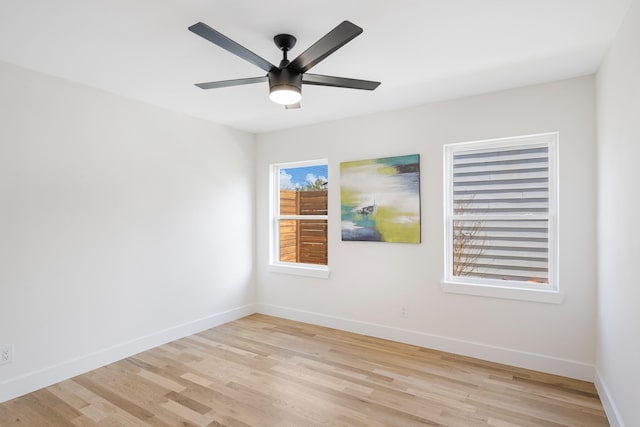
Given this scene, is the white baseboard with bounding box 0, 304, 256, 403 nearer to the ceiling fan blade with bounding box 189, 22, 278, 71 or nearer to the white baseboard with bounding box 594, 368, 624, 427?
the ceiling fan blade with bounding box 189, 22, 278, 71

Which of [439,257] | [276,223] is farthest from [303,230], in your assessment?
[439,257]

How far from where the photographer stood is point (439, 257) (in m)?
3.53

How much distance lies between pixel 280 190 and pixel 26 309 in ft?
9.84

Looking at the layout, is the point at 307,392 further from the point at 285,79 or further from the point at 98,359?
the point at 285,79

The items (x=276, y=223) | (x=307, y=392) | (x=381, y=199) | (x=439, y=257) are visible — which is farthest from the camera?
(x=276, y=223)

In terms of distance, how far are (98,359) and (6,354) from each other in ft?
2.28

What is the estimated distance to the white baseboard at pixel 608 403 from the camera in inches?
84.9

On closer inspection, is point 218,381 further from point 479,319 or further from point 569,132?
point 569,132

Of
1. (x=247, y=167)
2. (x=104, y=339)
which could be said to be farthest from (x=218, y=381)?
(x=247, y=167)

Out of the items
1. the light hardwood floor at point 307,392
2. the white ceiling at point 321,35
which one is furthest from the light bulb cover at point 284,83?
the light hardwood floor at point 307,392

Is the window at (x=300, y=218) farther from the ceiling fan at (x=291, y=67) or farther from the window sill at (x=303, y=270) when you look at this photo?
the ceiling fan at (x=291, y=67)

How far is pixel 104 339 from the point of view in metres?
3.23

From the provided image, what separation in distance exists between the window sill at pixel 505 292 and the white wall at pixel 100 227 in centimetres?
275

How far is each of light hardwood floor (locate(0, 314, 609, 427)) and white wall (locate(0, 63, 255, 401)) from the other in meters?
0.34
